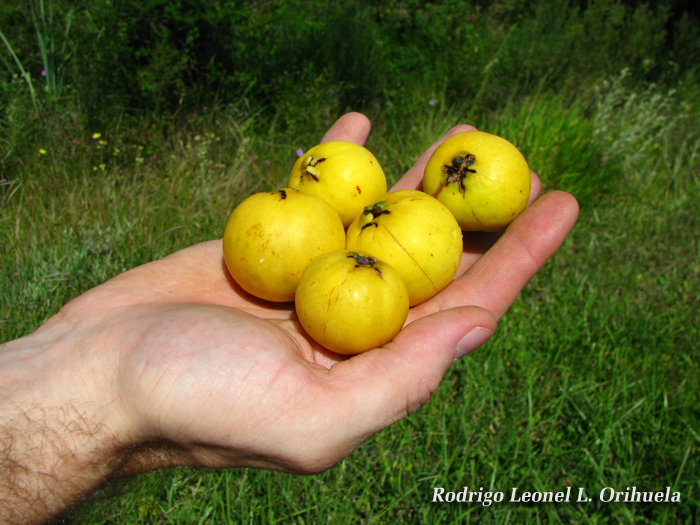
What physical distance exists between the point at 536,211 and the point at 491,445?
144 cm

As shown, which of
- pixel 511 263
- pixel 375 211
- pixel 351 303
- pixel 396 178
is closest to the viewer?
pixel 351 303

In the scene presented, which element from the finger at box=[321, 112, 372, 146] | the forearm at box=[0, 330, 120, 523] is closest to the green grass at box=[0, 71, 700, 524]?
the forearm at box=[0, 330, 120, 523]

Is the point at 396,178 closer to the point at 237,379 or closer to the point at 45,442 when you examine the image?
the point at 237,379

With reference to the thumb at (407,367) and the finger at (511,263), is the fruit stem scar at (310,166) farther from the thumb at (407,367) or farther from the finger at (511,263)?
the thumb at (407,367)

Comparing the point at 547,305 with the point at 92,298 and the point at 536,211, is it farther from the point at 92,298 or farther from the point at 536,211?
the point at 92,298

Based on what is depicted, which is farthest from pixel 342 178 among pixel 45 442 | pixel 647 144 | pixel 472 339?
pixel 647 144

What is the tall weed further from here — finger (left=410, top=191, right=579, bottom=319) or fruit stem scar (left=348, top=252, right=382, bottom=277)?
fruit stem scar (left=348, top=252, right=382, bottom=277)

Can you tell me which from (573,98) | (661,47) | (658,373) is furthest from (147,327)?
(661,47)

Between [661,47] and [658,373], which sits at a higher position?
[661,47]

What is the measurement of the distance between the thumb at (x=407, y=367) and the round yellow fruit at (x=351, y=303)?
0.31ft

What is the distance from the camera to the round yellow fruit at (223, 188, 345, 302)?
2.62 meters

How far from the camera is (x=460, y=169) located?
120 inches

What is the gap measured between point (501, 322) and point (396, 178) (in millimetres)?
2166

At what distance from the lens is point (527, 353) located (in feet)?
12.0
